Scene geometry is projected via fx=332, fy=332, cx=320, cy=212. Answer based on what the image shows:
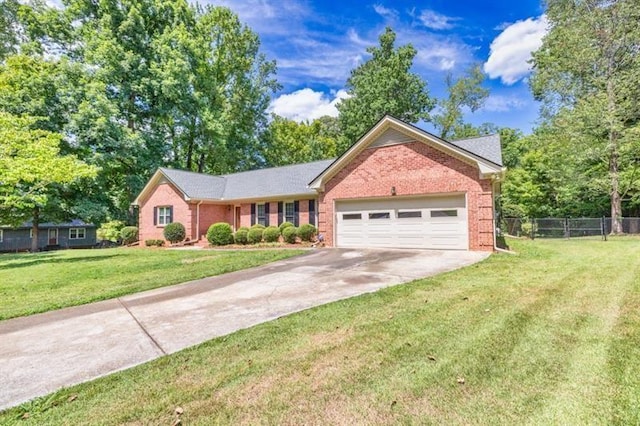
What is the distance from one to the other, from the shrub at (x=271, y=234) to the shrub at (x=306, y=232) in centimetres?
171

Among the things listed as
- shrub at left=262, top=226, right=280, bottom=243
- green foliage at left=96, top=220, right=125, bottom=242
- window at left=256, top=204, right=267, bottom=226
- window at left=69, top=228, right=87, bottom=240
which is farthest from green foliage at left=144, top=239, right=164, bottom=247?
window at left=69, top=228, right=87, bottom=240

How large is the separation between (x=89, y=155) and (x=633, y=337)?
29834 mm

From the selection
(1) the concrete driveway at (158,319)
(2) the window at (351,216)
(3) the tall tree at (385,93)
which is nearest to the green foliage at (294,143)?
(3) the tall tree at (385,93)

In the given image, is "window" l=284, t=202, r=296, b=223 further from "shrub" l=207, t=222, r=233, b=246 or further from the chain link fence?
the chain link fence

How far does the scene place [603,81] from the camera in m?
22.2

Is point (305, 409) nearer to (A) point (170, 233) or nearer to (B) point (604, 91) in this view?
(A) point (170, 233)

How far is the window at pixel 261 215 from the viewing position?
67.1 ft

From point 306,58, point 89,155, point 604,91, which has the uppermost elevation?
point 306,58

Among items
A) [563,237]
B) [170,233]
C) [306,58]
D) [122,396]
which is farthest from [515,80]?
[122,396]

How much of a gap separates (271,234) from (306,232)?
2.36 metres

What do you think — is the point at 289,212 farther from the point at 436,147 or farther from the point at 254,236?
the point at 436,147

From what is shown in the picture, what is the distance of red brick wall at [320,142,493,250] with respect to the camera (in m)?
12.5

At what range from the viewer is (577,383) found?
10.1 ft

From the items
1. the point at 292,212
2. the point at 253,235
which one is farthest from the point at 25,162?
the point at 292,212
